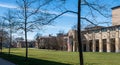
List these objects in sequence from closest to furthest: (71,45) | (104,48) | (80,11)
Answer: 1. (80,11)
2. (104,48)
3. (71,45)

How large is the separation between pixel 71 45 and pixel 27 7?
99.8 meters

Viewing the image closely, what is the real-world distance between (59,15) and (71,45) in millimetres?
113503

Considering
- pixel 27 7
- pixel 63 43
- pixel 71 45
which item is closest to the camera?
pixel 27 7

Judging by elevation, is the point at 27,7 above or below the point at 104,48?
above

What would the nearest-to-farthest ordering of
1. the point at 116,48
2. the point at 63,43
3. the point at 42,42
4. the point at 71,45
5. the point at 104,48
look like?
1. the point at 116,48
2. the point at 104,48
3. the point at 71,45
4. the point at 63,43
5. the point at 42,42

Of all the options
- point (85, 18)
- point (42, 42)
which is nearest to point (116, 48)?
point (42, 42)

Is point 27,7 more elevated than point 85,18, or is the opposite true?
point 27,7

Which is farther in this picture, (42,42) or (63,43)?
(42,42)

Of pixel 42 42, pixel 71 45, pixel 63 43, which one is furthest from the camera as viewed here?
pixel 42 42

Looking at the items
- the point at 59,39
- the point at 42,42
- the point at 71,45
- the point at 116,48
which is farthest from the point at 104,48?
the point at 42,42

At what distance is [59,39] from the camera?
132 metres

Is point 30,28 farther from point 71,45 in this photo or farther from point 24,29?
point 71,45

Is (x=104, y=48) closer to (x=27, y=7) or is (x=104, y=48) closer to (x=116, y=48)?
(x=116, y=48)

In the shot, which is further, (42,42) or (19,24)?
(42,42)
